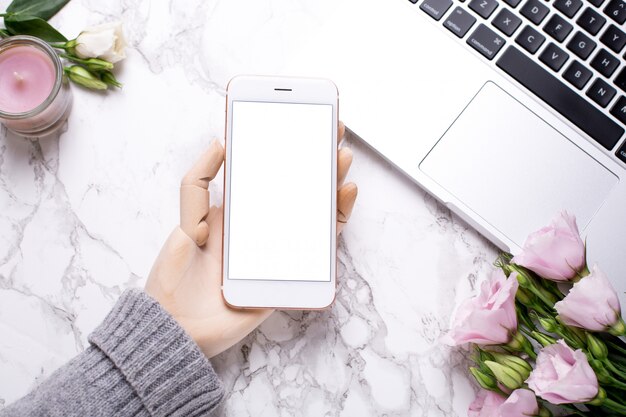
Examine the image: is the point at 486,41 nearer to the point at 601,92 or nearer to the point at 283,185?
the point at 601,92

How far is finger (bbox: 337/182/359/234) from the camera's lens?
60 centimetres

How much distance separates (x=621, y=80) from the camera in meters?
0.60

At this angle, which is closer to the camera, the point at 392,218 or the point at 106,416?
the point at 106,416

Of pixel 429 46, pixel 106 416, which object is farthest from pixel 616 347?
pixel 106 416

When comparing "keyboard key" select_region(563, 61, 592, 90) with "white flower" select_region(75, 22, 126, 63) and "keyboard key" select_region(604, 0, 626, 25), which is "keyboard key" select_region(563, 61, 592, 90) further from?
"white flower" select_region(75, 22, 126, 63)

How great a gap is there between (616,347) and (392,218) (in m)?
0.24

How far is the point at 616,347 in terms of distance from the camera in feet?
1.85

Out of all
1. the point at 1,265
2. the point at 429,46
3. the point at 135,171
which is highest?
the point at 429,46

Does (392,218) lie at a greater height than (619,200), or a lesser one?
lesser

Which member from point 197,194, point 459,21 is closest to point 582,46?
point 459,21

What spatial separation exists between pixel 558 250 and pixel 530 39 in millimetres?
218

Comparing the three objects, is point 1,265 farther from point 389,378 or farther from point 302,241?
point 389,378

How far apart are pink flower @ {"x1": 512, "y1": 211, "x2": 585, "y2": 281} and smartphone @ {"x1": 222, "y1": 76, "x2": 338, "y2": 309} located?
7.2 inches

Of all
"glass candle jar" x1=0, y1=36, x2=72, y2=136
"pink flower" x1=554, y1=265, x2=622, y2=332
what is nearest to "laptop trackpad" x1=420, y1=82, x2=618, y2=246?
"pink flower" x1=554, y1=265, x2=622, y2=332
